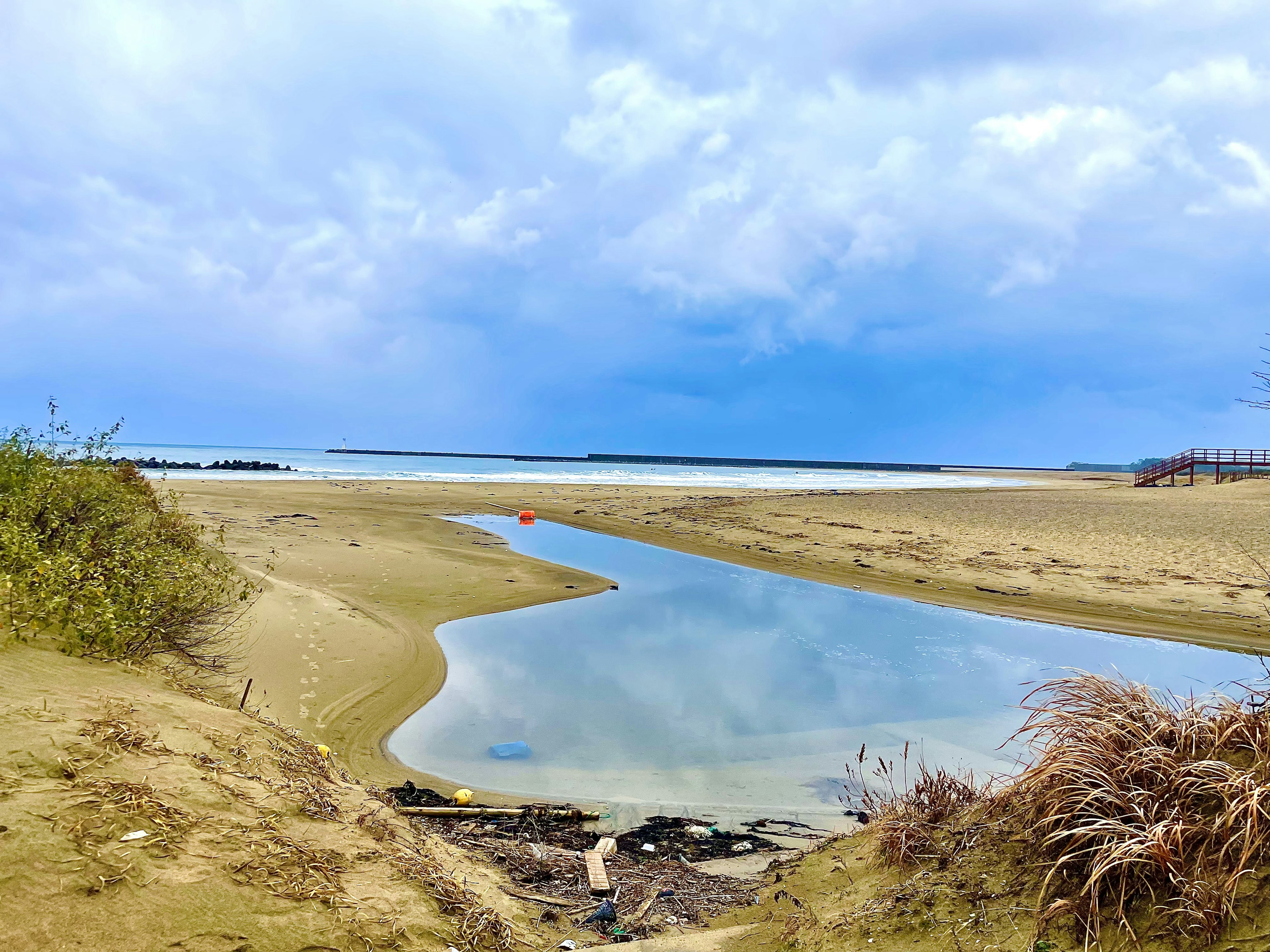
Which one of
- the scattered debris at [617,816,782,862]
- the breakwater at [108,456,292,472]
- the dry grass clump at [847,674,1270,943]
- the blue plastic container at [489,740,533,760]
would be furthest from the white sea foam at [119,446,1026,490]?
the dry grass clump at [847,674,1270,943]

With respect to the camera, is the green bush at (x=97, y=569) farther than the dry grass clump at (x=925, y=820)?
Yes

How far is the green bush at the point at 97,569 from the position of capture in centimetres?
536

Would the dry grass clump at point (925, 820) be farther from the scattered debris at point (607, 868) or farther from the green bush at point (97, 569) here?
the green bush at point (97, 569)

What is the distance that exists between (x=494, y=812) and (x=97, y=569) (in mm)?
3965

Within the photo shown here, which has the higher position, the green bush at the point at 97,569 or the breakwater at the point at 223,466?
the breakwater at the point at 223,466

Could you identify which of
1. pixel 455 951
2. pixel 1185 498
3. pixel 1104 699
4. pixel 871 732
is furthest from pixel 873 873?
pixel 1185 498

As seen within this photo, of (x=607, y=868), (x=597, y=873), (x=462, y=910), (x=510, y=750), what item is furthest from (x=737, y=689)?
(x=462, y=910)

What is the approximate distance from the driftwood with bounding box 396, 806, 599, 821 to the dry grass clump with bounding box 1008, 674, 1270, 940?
358 cm

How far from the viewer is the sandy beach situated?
966cm

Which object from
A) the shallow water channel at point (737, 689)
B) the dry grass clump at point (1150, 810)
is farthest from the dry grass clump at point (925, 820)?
the shallow water channel at point (737, 689)

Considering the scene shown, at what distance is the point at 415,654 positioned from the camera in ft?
35.8

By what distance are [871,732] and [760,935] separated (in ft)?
16.7

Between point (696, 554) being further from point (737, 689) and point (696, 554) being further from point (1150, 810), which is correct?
point (1150, 810)

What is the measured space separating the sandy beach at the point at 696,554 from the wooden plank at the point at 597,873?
2191mm
